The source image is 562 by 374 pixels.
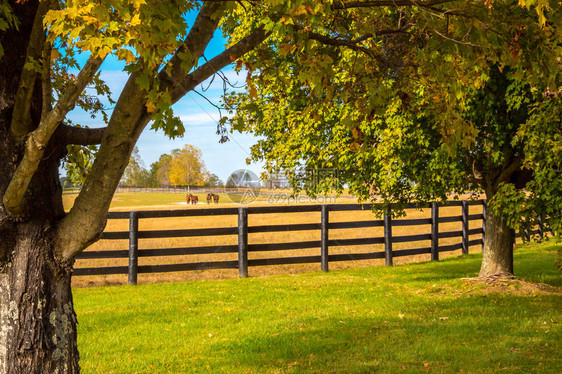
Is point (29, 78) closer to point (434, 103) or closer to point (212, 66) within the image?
point (212, 66)

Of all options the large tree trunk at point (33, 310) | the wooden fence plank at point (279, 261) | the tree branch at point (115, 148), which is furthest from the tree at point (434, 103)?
the wooden fence plank at point (279, 261)

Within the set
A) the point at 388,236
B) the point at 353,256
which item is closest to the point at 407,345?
the point at 353,256

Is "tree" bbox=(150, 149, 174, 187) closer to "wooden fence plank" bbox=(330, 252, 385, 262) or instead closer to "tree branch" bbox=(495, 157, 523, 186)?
"wooden fence plank" bbox=(330, 252, 385, 262)

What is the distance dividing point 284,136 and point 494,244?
658cm

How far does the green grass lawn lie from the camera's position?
536cm

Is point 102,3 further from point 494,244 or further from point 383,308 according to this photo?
point 494,244

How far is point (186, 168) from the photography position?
66688 millimetres

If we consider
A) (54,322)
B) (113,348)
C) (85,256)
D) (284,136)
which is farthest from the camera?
(284,136)

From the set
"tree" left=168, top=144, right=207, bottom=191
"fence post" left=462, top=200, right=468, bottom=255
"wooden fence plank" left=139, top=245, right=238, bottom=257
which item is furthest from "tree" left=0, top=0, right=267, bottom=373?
"tree" left=168, top=144, right=207, bottom=191

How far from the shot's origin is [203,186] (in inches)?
2827

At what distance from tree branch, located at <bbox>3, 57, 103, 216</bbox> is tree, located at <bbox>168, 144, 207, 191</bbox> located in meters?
63.1

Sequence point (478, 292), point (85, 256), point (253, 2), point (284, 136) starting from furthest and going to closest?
point (284, 136)
point (85, 256)
point (478, 292)
point (253, 2)

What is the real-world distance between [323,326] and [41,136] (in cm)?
468

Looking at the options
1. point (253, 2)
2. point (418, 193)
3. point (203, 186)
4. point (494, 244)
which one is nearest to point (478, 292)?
point (494, 244)
